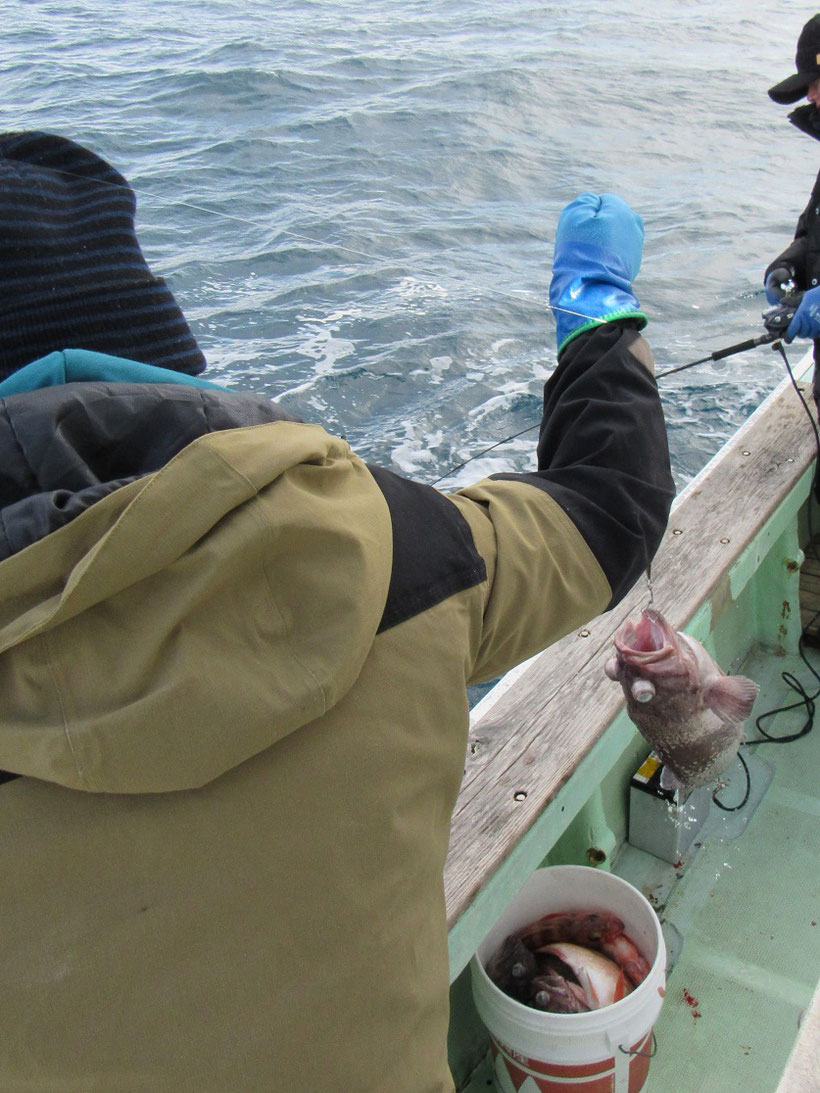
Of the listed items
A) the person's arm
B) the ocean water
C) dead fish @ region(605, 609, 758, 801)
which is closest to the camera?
the person's arm

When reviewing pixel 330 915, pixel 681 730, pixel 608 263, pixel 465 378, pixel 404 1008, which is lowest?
pixel 465 378

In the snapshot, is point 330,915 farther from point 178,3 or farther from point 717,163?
point 178,3

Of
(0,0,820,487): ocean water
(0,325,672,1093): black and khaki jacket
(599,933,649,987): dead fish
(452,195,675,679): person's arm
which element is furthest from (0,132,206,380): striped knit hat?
(0,0,820,487): ocean water

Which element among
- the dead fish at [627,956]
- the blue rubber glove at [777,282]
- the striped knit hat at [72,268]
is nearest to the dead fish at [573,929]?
the dead fish at [627,956]

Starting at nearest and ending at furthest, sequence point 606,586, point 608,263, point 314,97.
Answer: point 606,586, point 608,263, point 314,97

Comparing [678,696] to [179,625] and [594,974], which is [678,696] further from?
[179,625]

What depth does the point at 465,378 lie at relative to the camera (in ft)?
20.3

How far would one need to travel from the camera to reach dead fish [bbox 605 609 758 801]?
2385 millimetres

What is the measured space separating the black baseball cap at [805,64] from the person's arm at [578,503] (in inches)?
134

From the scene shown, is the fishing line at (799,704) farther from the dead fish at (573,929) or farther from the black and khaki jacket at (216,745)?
the black and khaki jacket at (216,745)

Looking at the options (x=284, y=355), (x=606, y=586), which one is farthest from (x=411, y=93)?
(x=606, y=586)

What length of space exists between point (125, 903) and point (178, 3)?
19.7m

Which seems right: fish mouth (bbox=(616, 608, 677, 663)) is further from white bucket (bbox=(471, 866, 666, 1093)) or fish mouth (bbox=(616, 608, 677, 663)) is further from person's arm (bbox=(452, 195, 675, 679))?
person's arm (bbox=(452, 195, 675, 679))

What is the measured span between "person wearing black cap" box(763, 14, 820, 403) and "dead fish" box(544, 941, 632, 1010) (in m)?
2.92
